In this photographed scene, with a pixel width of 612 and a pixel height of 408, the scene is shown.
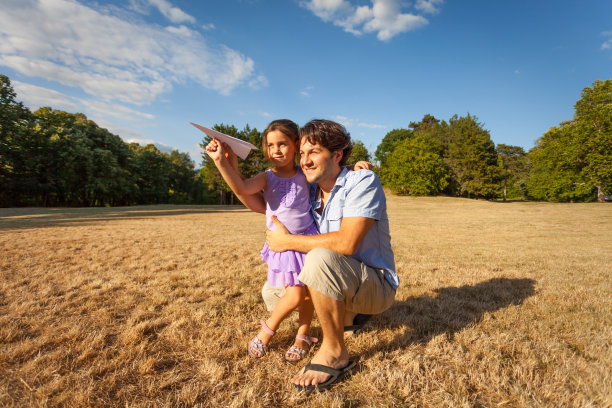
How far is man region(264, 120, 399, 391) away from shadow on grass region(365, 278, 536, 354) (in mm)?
545

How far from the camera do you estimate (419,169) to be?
39.3 metres

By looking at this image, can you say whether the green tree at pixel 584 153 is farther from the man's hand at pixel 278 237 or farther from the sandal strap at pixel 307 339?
the man's hand at pixel 278 237

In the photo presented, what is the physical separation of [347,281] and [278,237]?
65cm

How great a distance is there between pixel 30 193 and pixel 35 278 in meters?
32.3

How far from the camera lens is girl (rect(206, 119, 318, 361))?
2.14m

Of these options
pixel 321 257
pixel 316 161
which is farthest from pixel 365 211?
pixel 316 161

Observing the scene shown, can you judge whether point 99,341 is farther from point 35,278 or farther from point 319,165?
point 35,278

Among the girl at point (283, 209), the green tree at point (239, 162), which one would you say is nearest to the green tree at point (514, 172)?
the green tree at point (239, 162)

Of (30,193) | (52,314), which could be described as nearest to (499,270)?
(52,314)

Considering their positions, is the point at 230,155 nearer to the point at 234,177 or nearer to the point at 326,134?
the point at 234,177

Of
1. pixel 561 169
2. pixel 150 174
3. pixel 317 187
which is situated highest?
pixel 561 169

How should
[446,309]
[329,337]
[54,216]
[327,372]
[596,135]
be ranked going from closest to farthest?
[327,372]
[329,337]
[446,309]
[54,216]
[596,135]

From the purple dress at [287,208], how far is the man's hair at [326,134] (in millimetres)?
412

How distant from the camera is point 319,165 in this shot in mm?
2201
